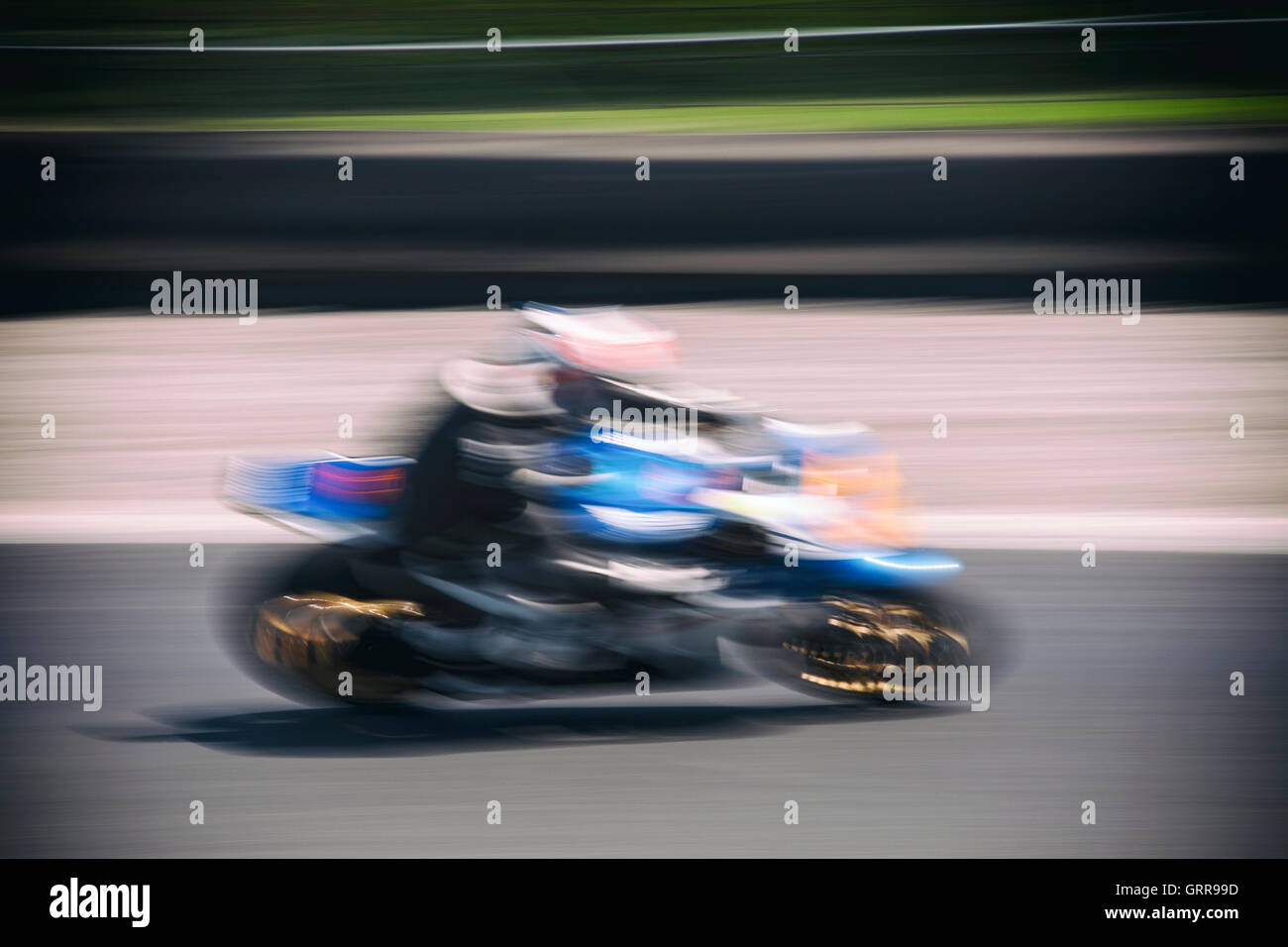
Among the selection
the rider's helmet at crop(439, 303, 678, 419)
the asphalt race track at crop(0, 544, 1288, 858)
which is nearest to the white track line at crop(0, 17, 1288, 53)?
the rider's helmet at crop(439, 303, 678, 419)

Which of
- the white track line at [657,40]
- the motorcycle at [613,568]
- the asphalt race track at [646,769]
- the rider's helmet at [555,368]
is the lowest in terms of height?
the asphalt race track at [646,769]

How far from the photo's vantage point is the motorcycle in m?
3.26

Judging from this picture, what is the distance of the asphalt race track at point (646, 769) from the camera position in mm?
3039

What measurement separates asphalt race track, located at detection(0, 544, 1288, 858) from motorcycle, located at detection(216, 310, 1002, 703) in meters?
0.10

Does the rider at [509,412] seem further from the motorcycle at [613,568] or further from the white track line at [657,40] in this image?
the white track line at [657,40]

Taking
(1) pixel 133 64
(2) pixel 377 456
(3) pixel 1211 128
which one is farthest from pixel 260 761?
(3) pixel 1211 128

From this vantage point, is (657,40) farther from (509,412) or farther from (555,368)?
(509,412)

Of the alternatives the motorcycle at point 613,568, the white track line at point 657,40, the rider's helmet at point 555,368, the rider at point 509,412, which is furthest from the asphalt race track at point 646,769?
the white track line at point 657,40

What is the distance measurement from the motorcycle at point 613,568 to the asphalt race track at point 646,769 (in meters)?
0.10

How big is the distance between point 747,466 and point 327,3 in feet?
5.08

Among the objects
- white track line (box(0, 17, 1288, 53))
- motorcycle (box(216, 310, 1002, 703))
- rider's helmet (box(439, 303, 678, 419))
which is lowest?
motorcycle (box(216, 310, 1002, 703))

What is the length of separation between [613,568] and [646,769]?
1.64 feet

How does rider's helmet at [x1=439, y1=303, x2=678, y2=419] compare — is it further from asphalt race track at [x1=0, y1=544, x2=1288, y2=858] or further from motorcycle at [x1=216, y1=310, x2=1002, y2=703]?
asphalt race track at [x1=0, y1=544, x2=1288, y2=858]

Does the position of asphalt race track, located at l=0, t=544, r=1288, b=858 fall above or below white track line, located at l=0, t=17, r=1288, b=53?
below
